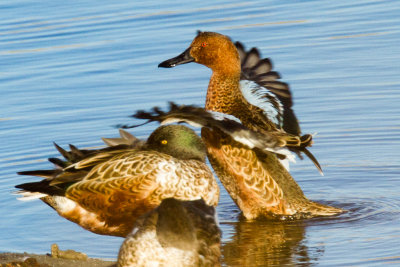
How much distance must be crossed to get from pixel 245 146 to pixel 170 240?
2.26m

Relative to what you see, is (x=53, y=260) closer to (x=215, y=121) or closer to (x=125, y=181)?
(x=125, y=181)

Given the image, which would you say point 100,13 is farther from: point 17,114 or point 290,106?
point 290,106

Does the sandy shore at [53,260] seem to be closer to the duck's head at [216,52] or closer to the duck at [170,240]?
the duck at [170,240]

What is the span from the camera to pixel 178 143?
6984 millimetres

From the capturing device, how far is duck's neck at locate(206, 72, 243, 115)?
Answer: 8055mm

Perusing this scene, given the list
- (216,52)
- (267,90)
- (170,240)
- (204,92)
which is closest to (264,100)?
(267,90)

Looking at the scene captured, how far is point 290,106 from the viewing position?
8.50m

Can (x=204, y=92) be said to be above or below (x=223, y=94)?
below

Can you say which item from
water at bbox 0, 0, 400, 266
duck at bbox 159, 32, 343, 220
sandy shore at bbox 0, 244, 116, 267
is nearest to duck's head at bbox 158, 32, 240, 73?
duck at bbox 159, 32, 343, 220

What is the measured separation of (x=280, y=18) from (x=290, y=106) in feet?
20.1

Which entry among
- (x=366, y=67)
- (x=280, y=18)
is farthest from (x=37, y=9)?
(x=366, y=67)

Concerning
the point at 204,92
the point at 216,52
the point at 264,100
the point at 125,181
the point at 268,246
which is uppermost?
the point at 216,52

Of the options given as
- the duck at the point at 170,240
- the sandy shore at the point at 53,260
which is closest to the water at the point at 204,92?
the sandy shore at the point at 53,260

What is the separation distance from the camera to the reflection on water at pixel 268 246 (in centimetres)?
706
